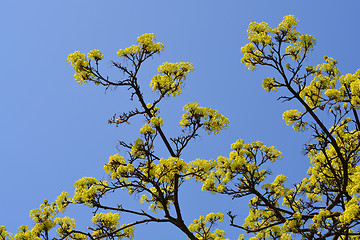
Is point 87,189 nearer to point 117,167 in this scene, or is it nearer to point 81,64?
point 117,167

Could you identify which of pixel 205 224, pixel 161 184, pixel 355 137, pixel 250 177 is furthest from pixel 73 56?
pixel 355 137

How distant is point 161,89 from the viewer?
373 inches

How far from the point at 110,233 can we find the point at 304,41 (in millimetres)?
7423

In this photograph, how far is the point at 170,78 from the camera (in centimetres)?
956

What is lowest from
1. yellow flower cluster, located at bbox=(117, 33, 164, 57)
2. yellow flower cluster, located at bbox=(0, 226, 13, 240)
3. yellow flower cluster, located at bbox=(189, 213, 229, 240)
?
yellow flower cluster, located at bbox=(189, 213, 229, 240)

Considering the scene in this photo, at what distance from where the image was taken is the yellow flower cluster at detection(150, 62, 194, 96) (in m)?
9.41

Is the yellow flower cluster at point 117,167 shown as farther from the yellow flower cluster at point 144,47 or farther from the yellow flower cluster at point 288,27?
the yellow flower cluster at point 288,27

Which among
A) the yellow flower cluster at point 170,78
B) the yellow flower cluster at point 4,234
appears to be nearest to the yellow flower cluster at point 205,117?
the yellow flower cluster at point 170,78

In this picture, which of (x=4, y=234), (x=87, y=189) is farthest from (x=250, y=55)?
(x=4, y=234)

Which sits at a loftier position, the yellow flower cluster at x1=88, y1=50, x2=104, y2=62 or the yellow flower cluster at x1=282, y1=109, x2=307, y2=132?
the yellow flower cluster at x1=88, y1=50, x2=104, y2=62

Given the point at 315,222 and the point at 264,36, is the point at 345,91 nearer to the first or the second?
the point at 264,36

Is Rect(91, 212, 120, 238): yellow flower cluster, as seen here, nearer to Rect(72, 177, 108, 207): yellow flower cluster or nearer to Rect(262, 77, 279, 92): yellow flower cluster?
Rect(72, 177, 108, 207): yellow flower cluster

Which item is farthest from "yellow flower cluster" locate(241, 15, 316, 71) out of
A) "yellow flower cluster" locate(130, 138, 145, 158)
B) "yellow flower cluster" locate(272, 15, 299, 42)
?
"yellow flower cluster" locate(130, 138, 145, 158)

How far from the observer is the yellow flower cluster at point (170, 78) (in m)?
9.41
